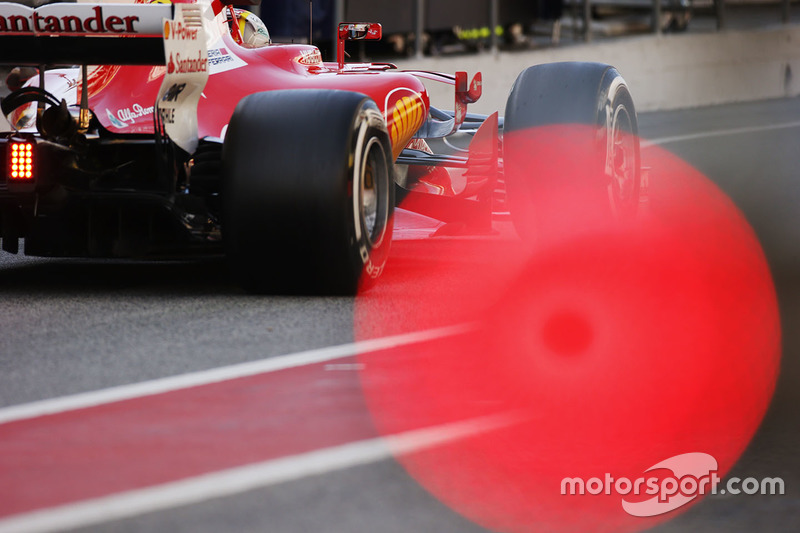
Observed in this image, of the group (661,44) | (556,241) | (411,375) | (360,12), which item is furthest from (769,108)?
(411,375)

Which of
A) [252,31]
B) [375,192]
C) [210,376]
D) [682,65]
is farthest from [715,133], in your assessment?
[210,376]

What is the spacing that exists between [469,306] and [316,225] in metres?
0.79

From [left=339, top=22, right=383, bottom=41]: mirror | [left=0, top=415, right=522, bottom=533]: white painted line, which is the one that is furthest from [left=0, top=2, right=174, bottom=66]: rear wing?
[left=0, top=415, right=522, bottom=533]: white painted line

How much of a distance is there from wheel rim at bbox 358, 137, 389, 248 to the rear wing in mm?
1044

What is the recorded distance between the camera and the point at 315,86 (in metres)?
7.30

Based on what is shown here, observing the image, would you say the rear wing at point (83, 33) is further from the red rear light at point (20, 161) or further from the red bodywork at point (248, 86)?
the red bodywork at point (248, 86)

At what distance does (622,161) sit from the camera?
7957mm

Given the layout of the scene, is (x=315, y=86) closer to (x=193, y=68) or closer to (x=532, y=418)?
(x=193, y=68)

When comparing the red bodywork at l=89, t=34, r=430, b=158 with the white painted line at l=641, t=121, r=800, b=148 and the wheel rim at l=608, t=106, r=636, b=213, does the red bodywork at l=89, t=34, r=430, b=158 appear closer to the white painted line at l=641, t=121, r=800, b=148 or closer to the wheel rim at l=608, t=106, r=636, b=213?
the wheel rim at l=608, t=106, r=636, b=213

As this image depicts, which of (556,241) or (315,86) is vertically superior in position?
(315,86)

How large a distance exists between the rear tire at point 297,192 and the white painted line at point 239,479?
1.92 meters

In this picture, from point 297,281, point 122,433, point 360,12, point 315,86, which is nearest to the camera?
point 122,433

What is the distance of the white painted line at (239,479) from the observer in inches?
135

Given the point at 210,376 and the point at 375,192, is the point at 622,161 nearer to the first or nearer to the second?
the point at 375,192
